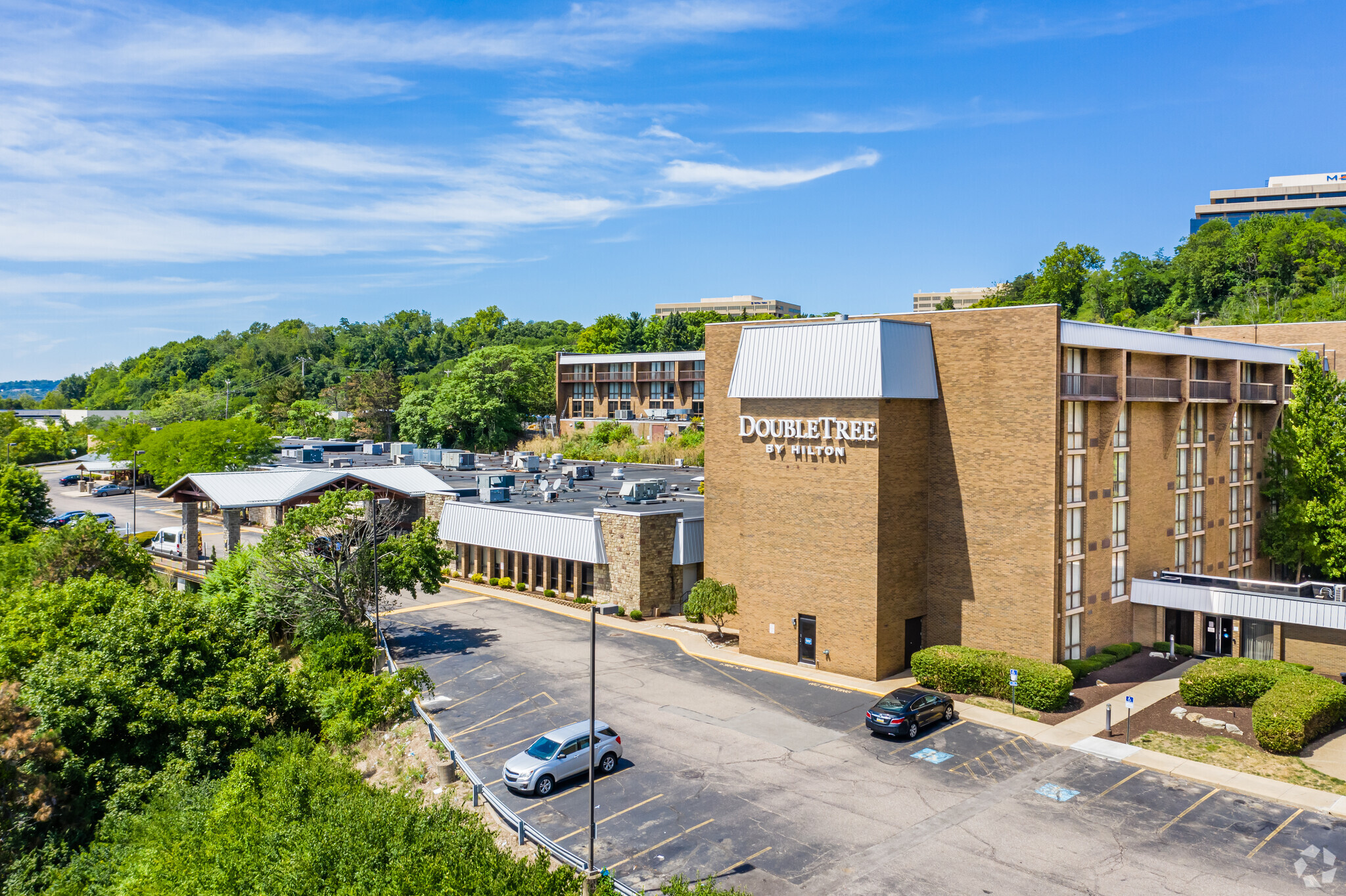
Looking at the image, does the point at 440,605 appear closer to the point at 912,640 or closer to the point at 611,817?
the point at 912,640

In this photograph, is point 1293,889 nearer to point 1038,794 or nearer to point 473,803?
point 1038,794

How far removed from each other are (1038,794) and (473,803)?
16.9 m

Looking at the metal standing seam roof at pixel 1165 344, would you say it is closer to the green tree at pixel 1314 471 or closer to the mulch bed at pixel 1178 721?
the green tree at pixel 1314 471

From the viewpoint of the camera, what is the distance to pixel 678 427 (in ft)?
330

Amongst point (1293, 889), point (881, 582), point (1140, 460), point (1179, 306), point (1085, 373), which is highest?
point (1179, 306)

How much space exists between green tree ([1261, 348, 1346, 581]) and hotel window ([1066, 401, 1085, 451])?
1662 cm

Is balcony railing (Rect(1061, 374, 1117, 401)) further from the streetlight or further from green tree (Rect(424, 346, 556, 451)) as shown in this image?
green tree (Rect(424, 346, 556, 451))

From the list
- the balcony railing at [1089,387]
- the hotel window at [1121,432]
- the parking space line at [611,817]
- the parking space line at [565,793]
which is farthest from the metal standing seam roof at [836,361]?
the parking space line at [611,817]

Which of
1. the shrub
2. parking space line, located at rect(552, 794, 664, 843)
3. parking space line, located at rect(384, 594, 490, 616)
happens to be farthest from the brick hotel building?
parking space line, located at rect(384, 594, 490, 616)

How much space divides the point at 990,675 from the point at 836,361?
1455 centimetres

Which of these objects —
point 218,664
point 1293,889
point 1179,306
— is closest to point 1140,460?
point 1293,889

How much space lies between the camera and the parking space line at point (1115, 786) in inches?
1069

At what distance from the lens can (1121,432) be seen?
138 ft

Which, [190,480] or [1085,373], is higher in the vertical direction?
[1085,373]
